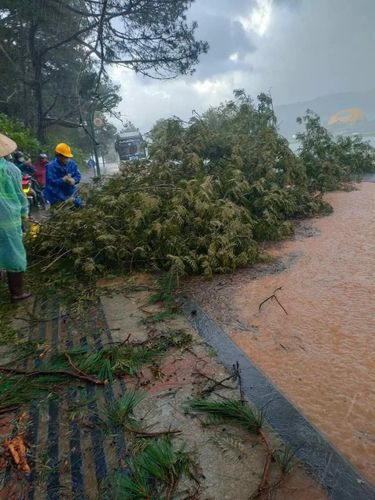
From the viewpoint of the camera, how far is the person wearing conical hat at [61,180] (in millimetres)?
6088

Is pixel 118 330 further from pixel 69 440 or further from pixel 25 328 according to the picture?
pixel 69 440

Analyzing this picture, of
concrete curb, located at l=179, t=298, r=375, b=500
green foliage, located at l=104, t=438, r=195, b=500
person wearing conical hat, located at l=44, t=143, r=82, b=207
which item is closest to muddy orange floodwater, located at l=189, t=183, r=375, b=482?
concrete curb, located at l=179, t=298, r=375, b=500

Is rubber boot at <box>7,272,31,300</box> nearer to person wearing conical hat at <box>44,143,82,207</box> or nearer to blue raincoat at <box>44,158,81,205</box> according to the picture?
person wearing conical hat at <box>44,143,82,207</box>

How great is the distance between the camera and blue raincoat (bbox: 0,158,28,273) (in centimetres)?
372

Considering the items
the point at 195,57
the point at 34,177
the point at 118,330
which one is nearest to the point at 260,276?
the point at 118,330

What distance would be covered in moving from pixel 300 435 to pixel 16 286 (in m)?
3.25

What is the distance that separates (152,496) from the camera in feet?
5.47

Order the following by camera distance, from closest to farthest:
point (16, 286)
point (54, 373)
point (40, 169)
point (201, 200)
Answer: point (54, 373), point (16, 286), point (201, 200), point (40, 169)

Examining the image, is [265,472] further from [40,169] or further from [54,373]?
[40,169]

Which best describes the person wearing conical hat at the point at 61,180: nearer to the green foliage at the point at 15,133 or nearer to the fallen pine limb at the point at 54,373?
the fallen pine limb at the point at 54,373

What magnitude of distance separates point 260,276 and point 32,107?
16.5m

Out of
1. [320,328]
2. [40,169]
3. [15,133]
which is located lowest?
[320,328]

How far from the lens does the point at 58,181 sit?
6.16 m

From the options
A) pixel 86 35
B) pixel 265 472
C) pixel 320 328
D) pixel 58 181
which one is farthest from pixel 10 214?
pixel 86 35
